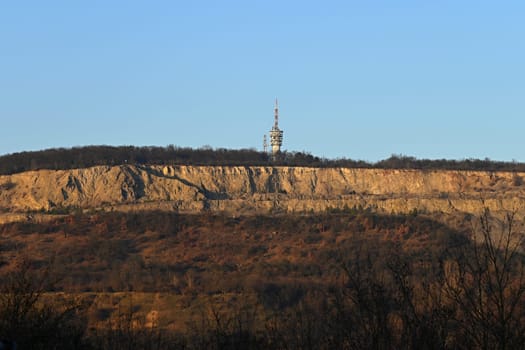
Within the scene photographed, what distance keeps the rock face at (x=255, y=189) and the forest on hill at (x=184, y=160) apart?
2.93m

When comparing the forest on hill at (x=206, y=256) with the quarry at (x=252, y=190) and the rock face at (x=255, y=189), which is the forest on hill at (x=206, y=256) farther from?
the rock face at (x=255, y=189)

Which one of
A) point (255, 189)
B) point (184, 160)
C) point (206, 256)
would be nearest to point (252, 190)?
point (255, 189)

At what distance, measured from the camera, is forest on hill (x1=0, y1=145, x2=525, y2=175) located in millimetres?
103812

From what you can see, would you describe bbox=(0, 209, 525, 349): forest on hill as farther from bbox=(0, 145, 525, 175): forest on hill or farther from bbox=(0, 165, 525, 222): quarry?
bbox=(0, 145, 525, 175): forest on hill

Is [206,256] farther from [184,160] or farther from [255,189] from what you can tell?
[184,160]

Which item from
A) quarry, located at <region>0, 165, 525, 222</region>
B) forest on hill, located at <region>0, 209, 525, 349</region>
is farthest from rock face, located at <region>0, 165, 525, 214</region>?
forest on hill, located at <region>0, 209, 525, 349</region>

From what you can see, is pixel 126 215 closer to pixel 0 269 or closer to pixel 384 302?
pixel 0 269

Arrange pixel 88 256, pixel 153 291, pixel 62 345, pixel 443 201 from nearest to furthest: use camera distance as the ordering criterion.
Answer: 1. pixel 62 345
2. pixel 153 291
3. pixel 88 256
4. pixel 443 201

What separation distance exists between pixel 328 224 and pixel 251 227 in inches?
258

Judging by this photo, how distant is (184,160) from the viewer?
108m

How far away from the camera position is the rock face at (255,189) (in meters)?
93.6

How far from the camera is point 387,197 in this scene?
318 feet

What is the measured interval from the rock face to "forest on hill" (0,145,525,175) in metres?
2.93

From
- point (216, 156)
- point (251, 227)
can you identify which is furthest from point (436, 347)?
point (216, 156)
